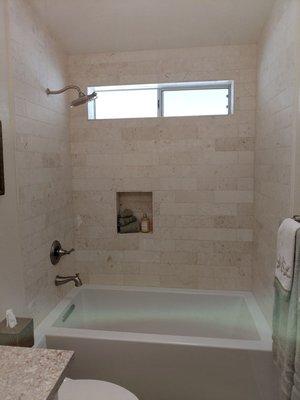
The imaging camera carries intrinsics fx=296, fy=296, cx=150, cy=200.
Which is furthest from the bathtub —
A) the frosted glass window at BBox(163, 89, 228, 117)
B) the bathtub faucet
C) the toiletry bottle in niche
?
the frosted glass window at BBox(163, 89, 228, 117)

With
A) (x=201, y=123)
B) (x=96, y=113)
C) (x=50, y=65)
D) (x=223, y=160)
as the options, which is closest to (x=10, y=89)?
(x=50, y=65)

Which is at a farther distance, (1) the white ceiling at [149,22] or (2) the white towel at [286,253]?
(1) the white ceiling at [149,22]

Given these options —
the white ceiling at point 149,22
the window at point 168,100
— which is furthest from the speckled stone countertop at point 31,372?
the window at point 168,100

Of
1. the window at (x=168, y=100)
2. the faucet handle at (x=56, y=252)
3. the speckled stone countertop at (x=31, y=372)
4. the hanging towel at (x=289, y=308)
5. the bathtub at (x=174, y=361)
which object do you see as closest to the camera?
the speckled stone countertop at (x=31, y=372)

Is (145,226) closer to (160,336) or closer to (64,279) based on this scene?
(64,279)

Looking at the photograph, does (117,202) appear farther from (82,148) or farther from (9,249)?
(9,249)

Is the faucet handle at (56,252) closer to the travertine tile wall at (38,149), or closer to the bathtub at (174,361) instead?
the travertine tile wall at (38,149)

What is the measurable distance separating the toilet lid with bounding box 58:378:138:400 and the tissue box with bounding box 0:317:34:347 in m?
0.31

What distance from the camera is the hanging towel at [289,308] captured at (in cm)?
129

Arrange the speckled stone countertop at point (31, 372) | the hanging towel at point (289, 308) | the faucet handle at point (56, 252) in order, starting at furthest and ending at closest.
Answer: the faucet handle at point (56, 252)
the hanging towel at point (289, 308)
the speckled stone countertop at point (31, 372)

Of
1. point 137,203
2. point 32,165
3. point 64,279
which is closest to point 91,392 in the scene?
point 64,279

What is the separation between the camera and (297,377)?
1245 mm

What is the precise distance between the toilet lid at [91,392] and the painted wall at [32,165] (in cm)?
55

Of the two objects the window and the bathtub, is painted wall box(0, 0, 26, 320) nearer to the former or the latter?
the bathtub
